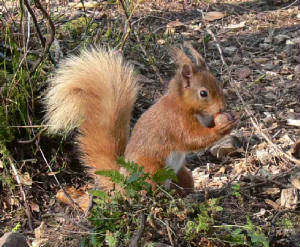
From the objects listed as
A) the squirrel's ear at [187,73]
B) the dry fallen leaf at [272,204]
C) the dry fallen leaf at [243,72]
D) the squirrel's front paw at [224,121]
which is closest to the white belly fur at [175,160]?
the squirrel's front paw at [224,121]

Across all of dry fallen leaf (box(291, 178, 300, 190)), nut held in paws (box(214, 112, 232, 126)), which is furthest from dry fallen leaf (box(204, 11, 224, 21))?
dry fallen leaf (box(291, 178, 300, 190))

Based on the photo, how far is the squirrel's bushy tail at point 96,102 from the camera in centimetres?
293

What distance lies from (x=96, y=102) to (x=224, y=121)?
77 centimetres

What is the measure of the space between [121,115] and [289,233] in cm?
119

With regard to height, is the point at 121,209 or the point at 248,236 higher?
the point at 121,209

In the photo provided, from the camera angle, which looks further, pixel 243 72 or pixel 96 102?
pixel 243 72

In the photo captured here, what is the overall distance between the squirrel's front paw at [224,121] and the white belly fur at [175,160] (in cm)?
31

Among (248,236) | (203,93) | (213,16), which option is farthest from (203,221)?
(213,16)

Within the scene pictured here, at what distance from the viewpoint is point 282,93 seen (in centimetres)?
419

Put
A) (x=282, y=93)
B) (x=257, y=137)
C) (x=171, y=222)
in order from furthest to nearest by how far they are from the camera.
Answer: (x=282, y=93), (x=257, y=137), (x=171, y=222)

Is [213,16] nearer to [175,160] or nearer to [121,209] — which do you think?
[175,160]

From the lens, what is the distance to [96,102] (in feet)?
9.75

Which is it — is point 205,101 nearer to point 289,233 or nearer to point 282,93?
point 289,233

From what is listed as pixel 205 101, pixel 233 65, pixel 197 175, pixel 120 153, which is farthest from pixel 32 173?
pixel 233 65
